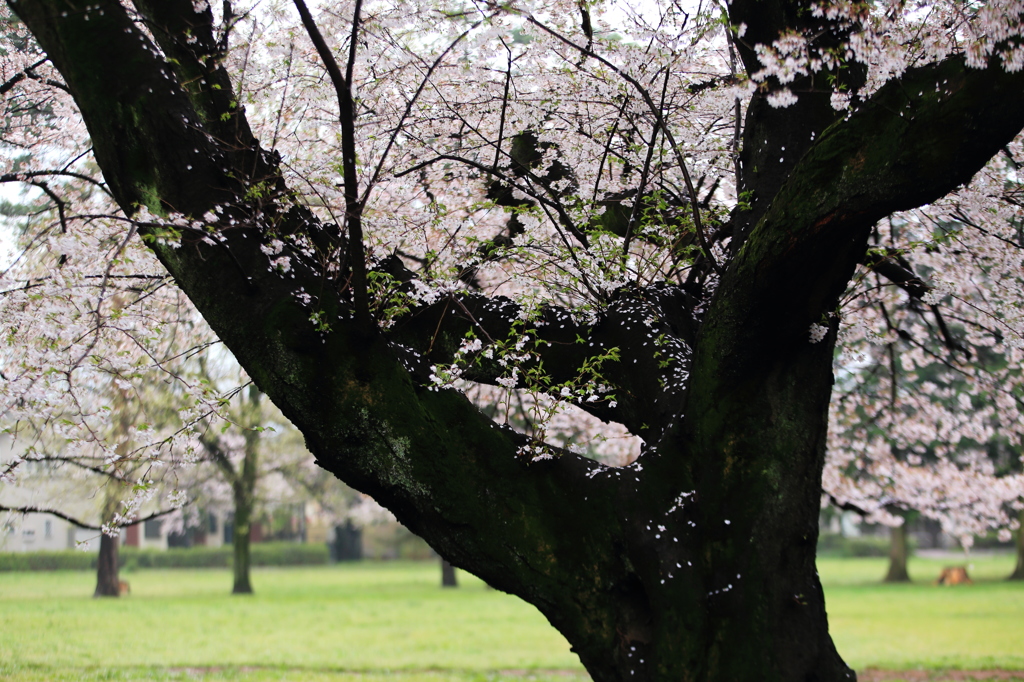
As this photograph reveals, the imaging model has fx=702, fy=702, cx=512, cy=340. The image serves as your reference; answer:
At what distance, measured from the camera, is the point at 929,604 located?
18.1 m

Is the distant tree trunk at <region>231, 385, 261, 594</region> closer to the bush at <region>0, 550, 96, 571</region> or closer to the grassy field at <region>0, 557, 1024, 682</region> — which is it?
the grassy field at <region>0, 557, 1024, 682</region>

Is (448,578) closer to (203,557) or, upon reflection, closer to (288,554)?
(288,554)

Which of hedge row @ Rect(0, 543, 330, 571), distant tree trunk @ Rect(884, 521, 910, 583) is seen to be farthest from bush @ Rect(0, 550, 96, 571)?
distant tree trunk @ Rect(884, 521, 910, 583)

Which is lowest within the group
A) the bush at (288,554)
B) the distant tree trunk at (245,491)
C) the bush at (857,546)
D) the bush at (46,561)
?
the bush at (857,546)

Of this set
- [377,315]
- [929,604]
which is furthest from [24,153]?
[929,604]

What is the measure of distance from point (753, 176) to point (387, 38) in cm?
289

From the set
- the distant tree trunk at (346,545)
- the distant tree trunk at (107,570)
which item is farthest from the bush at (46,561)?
the distant tree trunk at (346,545)

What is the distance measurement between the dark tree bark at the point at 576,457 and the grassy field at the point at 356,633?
7.22 meters

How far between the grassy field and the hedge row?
1.99 ft

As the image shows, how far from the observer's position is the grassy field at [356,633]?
1005cm

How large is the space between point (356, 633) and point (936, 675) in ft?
31.9

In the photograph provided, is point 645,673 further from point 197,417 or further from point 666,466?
point 197,417

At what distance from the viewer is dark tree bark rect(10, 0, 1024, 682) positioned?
2807 millimetres

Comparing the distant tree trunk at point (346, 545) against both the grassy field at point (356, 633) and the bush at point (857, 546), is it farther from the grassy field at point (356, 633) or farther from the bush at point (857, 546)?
the bush at point (857, 546)
